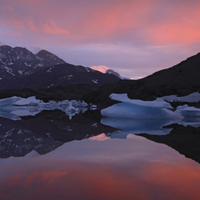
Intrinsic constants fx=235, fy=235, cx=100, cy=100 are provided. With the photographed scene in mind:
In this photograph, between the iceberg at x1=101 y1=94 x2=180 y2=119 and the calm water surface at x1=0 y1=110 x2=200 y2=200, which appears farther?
the iceberg at x1=101 y1=94 x2=180 y2=119

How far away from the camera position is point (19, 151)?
5.59 m

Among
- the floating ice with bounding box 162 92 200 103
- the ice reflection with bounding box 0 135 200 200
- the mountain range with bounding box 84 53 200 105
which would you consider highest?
the mountain range with bounding box 84 53 200 105

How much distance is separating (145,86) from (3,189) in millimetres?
56916

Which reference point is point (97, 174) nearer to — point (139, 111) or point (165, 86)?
point (139, 111)

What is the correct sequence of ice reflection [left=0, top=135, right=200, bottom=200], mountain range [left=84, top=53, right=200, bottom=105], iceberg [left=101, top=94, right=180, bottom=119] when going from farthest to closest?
mountain range [left=84, top=53, right=200, bottom=105] → iceberg [left=101, top=94, right=180, bottom=119] → ice reflection [left=0, top=135, right=200, bottom=200]

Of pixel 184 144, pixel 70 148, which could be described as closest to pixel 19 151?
pixel 70 148

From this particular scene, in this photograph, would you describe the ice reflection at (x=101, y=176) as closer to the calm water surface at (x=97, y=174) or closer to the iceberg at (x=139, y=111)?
the calm water surface at (x=97, y=174)

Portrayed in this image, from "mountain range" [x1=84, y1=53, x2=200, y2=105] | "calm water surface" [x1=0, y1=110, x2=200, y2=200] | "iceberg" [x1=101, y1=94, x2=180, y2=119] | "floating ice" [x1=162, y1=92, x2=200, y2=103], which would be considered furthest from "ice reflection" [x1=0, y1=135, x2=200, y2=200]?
"mountain range" [x1=84, y1=53, x2=200, y2=105]

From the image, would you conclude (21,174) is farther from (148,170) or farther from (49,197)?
(148,170)

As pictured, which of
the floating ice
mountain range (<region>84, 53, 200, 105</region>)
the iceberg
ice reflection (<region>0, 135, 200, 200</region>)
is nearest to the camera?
ice reflection (<region>0, 135, 200, 200</region>)

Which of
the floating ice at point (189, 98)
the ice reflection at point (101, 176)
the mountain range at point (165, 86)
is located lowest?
the floating ice at point (189, 98)

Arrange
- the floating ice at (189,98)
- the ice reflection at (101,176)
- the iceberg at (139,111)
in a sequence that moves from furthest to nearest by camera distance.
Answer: the floating ice at (189,98) → the iceberg at (139,111) → the ice reflection at (101,176)

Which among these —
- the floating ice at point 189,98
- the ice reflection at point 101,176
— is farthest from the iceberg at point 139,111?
the floating ice at point 189,98

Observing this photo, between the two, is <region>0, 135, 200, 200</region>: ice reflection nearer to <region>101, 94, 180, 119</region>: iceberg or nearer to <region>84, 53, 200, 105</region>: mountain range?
<region>101, 94, 180, 119</region>: iceberg
